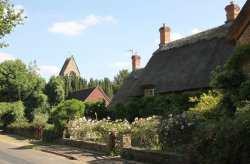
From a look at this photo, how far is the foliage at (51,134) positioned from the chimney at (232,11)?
1462cm

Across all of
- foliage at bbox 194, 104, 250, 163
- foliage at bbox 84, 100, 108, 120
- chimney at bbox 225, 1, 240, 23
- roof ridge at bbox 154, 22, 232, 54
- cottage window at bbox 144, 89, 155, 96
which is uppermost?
chimney at bbox 225, 1, 240, 23

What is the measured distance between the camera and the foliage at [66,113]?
2459 cm

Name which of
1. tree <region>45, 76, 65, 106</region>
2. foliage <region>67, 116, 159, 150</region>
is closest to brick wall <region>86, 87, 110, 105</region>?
tree <region>45, 76, 65, 106</region>

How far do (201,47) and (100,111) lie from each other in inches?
455

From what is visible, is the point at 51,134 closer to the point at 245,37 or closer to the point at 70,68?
the point at 245,37

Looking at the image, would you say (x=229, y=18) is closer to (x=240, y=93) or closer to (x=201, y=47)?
(x=201, y=47)

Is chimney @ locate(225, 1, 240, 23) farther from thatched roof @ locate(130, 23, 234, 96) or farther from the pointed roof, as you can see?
the pointed roof

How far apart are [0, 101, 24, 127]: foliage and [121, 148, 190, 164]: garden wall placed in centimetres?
2713

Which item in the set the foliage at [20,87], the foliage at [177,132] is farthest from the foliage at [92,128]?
the foliage at [20,87]

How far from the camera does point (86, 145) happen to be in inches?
798

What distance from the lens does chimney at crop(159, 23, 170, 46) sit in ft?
115

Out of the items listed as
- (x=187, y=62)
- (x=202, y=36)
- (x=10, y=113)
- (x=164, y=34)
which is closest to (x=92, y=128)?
(x=187, y=62)

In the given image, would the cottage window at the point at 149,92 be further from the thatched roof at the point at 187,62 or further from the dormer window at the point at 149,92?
the thatched roof at the point at 187,62

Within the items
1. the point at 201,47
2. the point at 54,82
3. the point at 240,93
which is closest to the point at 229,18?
the point at 201,47
